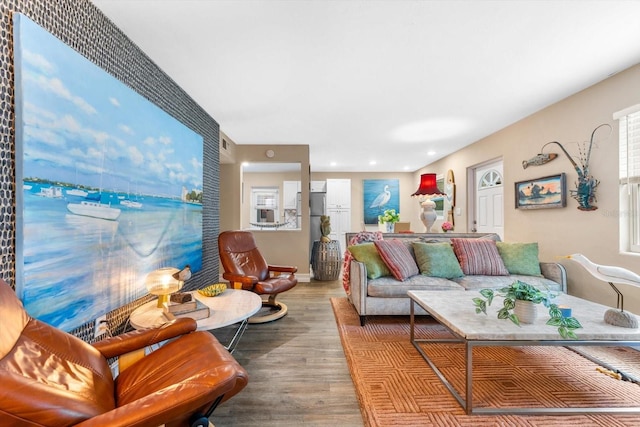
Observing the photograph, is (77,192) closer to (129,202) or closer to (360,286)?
(129,202)

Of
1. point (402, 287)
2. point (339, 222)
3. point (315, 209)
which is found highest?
point (315, 209)

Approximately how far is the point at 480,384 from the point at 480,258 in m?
1.61

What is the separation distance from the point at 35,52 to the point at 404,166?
21.0 ft

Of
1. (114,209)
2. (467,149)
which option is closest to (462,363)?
(114,209)

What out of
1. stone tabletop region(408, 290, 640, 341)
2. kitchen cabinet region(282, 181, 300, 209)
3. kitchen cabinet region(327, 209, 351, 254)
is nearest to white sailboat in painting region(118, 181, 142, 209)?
stone tabletop region(408, 290, 640, 341)

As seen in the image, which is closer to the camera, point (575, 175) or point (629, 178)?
point (629, 178)

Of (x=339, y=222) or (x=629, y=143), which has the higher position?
(x=629, y=143)

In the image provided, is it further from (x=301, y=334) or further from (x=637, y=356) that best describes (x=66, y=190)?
(x=637, y=356)

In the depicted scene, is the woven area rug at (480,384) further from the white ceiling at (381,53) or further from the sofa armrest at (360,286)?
the white ceiling at (381,53)

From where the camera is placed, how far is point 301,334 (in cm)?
267

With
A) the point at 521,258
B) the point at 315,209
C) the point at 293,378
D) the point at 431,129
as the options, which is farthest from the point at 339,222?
the point at 293,378

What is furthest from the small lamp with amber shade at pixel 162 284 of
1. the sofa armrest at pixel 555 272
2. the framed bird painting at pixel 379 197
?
the framed bird painting at pixel 379 197

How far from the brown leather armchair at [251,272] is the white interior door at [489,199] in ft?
10.3

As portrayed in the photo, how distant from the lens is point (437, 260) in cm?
306
